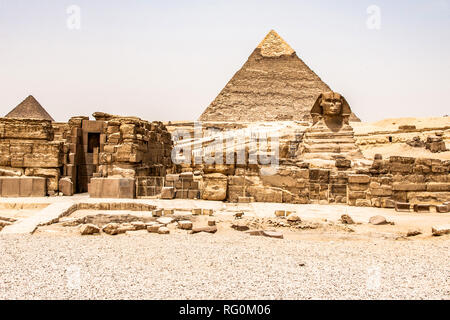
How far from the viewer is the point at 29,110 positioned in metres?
31.8

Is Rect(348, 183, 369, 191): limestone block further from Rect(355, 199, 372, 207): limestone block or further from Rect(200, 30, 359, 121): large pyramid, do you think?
Rect(200, 30, 359, 121): large pyramid

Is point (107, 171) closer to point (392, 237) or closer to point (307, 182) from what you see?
point (307, 182)

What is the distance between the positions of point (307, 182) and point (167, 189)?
8.34 feet

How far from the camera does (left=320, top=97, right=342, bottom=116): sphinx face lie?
31.9ft

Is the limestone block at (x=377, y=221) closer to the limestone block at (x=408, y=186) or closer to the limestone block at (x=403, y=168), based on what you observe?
the limestone block at (x=408, y=186)

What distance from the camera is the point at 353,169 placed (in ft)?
25.1

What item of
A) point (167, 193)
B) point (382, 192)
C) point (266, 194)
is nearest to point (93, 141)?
point (167, 193)

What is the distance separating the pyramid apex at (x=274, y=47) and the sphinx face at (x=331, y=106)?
84.1 meters

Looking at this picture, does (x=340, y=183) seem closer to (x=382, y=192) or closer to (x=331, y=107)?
(x=382, y=192)

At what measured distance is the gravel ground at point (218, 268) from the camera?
2729mm

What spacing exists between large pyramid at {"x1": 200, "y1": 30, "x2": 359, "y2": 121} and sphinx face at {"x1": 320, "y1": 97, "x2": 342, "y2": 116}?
7561cm

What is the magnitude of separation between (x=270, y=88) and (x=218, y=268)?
8831cm

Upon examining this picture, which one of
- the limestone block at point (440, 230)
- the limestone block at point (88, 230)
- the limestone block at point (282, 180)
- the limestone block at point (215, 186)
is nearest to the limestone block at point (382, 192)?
the limestone block at point (282, 180)
